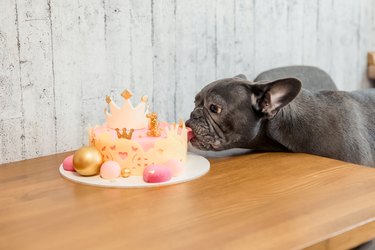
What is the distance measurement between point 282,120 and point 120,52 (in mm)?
539

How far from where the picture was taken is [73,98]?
5.94ft

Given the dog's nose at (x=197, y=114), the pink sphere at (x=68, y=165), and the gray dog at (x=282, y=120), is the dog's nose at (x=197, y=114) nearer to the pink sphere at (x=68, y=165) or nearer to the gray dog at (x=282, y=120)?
the gray dog at (x=282, y=120)

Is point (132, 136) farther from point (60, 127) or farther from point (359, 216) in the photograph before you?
point (359, 216)

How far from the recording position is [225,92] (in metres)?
1.66

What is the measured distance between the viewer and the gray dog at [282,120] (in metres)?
1.65

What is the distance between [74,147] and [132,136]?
0.37m

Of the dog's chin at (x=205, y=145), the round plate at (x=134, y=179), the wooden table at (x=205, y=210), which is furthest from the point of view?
the dog's chin at (x=205, y=145)

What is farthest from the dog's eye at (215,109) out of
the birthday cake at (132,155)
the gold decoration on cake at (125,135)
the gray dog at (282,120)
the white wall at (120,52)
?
the white wall at (120,52)

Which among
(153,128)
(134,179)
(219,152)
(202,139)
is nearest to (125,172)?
(134,179)

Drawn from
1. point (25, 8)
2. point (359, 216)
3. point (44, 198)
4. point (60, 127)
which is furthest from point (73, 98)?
point (359, 216)

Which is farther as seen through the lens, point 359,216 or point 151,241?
point 359,216

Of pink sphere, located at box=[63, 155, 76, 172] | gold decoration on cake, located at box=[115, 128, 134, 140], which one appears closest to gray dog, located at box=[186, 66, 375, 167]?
gold decoration on cake, located at box=[115, 128, 134, 140]

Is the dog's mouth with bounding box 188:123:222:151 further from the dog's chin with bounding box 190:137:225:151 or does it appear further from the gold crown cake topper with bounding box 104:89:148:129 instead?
the gold crown cake topper with bounding box 104:89:148:129

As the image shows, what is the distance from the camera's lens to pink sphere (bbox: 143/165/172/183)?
1.44 meters
